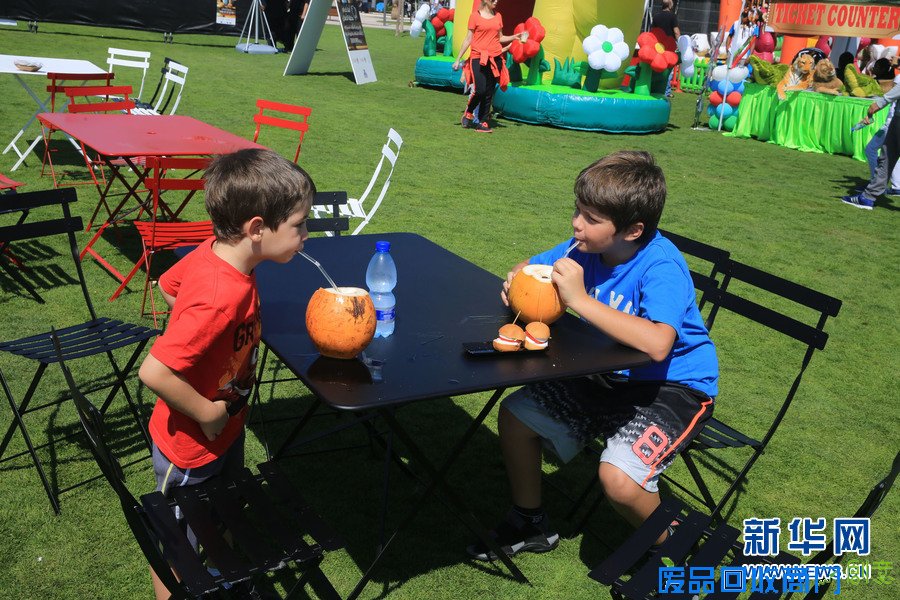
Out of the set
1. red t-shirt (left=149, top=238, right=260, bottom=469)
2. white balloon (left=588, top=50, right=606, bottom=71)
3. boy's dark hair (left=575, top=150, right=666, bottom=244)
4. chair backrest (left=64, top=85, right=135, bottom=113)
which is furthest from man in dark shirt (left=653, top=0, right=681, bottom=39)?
red t-shirt (left=149, top=238, right=260, bottom=469)

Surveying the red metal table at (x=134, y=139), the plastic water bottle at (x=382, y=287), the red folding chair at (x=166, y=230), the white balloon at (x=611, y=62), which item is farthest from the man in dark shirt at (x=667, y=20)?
the plastic water bottle at (x=382, y=287)

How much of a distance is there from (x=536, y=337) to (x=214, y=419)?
103cm

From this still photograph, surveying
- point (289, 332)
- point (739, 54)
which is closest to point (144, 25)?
point (739, 54)

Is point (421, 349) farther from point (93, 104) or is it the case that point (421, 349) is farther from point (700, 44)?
point (700, 44)

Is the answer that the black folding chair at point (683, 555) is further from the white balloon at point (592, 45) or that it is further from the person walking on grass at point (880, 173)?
the white balloon at point (592, 45)

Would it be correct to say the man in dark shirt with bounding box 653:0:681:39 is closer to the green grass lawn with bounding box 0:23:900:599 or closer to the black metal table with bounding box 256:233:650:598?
the green grass lawn with bounding box 0:23:900:599

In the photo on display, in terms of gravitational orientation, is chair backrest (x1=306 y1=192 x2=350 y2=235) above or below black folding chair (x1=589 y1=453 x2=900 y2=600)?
above

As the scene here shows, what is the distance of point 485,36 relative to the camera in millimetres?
11812

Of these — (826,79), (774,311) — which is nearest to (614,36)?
(826,79)

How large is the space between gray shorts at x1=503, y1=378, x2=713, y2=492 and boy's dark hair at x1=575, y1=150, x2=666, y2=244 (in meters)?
0.63

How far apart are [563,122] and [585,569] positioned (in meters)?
10.8

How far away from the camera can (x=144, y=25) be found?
20.0 metres

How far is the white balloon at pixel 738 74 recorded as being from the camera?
13.7m

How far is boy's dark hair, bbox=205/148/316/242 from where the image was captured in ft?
7.14
